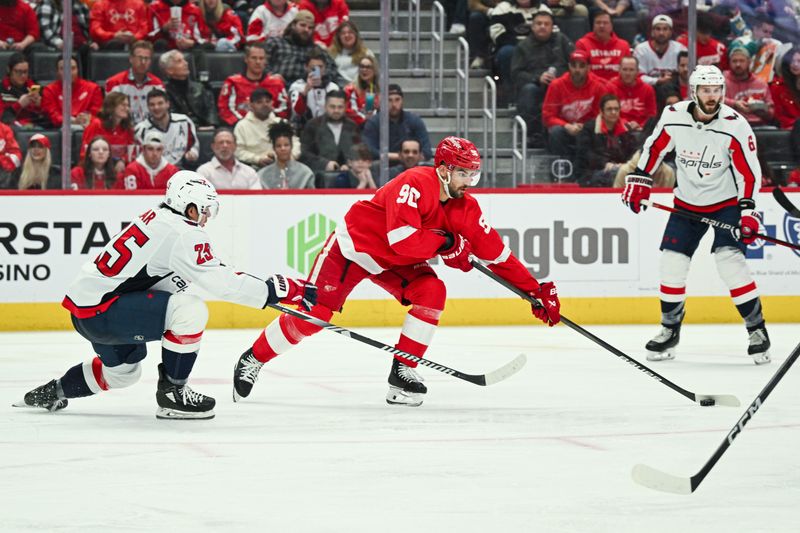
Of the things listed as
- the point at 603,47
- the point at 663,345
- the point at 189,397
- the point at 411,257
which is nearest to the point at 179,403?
the point at 189,397

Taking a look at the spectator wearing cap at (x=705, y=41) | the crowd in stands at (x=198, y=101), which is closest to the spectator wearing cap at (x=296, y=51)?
the crowd in stands at (x=198, y=101)

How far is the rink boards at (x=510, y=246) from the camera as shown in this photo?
310 inches

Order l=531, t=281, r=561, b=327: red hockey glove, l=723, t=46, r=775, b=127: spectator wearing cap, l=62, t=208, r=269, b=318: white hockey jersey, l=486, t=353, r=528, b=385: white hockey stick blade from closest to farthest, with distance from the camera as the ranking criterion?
1. l=62, t=208, r=269, b=318: white hockey jersey
2. l=531, t=281, r=561, b=327: red hockey glove
3. l=486, t=353, r=528, b=385: white hockey stick blade
4. l=723, t=46, r=775, b=127: spectator wearing cap

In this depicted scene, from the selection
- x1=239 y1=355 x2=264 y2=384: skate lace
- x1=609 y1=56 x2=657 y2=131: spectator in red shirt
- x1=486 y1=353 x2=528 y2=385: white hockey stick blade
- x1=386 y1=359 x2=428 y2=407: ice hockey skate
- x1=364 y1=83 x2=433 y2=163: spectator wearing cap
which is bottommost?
x1=486 y1=353 x2=528 y2=385: white hockey stick blade

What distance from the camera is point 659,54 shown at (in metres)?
8.44

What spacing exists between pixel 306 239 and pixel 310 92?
933 mm

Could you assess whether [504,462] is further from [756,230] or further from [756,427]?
[756,230]

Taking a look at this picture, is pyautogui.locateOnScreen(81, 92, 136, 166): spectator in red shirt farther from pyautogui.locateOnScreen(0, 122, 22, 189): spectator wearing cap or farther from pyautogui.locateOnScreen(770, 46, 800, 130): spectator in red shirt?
pyautogui.locateOnScreen(770, 46, 800, 130): spectator in red shirt

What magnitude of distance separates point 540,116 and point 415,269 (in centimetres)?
348

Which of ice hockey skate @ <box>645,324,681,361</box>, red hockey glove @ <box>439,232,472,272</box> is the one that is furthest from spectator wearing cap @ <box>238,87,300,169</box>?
red hockey glove @ <box>439,232,472,272</box>

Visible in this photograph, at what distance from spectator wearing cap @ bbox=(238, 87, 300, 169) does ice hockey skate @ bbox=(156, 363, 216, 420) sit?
151 inches

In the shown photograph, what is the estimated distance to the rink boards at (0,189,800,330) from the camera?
25.9ft

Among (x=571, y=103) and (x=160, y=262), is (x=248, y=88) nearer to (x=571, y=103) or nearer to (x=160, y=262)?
(x=571, y=103)

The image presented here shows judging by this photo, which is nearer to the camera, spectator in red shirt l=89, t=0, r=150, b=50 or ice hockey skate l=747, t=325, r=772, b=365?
ice hockey skate l=747, t=325, r=772, b=365
